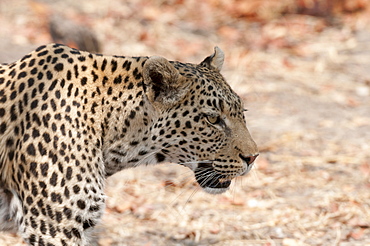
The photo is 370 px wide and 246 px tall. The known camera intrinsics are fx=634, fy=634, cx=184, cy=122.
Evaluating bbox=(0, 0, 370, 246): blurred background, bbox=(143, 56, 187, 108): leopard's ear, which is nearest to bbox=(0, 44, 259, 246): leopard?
bbox=(143, 56, 187, 108): leopard's ear

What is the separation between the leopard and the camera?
5031 mm

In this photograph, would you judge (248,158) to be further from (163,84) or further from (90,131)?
(90,131)

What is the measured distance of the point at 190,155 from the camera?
18.3 ft

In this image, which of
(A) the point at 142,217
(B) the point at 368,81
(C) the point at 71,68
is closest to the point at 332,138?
(B) the point at 368,81

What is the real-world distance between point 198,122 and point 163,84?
45cm

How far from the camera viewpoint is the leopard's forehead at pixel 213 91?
17.7 ft

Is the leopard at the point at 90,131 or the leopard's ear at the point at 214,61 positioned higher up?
the leopard's ear at the point at 214,61

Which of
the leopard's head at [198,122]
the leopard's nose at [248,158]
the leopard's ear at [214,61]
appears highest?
the leopard's ear at [214,61]

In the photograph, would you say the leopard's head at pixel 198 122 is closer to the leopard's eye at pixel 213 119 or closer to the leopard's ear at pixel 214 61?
the leopard's eye at pixel 213 119

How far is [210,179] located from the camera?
5738mm

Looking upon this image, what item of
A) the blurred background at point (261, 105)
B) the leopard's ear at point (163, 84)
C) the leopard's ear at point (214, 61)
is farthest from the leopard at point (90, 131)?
the blurred background at point (261, 105)

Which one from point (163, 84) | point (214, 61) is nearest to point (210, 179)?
point (163, 84)

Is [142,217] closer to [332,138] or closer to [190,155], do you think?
[190,155]

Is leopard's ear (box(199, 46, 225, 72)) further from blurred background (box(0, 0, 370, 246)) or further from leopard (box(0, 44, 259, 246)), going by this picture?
blurred background (box(0, 0, 370, 246))
